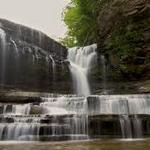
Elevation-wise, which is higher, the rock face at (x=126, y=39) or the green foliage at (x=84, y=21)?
the green foliage at (x=84, y=21)

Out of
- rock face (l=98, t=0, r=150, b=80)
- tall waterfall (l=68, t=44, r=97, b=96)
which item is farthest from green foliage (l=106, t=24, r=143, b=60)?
tall waterfall (l=68, t=44, r=97, b=96)

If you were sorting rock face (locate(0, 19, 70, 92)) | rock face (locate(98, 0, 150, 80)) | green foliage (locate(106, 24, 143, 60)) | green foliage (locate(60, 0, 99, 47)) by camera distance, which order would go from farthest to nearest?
green foliage (locate(60, 0, 99, 47)), green foliage (locate(106, 24, 143, 60)), rock face (locate(98, 0, 150, 80)), rock face (locate(0, 19, 70, 92))

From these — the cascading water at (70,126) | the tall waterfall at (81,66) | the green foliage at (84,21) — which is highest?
the green foliage at (84,21)

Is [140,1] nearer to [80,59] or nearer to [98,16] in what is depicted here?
[98,16]

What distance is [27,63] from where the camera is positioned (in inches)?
880

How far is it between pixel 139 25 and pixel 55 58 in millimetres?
6115

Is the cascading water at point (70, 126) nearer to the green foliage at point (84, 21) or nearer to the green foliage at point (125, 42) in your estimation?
the green foliage at point (125, 42)

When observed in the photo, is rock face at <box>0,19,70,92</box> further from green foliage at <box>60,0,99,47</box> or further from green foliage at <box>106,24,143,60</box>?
green foliage at <box>60,0,99,47</box>

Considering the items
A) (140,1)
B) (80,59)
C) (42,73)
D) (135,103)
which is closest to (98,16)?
(140,1)

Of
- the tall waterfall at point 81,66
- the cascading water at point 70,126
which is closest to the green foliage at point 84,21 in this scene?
the tall waterfall at point 81,66

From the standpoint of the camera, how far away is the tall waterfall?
2225 centimetres

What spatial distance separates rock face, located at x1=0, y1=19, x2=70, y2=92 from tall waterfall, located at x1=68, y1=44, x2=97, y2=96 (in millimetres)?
558

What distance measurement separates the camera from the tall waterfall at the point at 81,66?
22250 millimetres

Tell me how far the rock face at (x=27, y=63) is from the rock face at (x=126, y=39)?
10.5 feet
